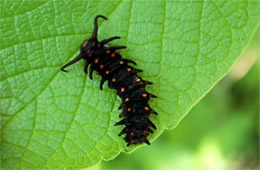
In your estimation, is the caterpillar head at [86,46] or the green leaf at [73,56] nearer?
the green leaf at [73,56]

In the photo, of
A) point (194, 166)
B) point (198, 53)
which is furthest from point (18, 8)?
point (194, 166)

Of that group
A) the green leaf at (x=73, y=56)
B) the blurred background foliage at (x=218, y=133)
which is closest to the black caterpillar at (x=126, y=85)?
the green leaf at (x=73, y=56)

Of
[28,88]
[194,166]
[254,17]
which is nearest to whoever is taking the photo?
[254,17]

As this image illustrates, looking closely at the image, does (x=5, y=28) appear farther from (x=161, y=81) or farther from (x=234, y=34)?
(x=234, y=34)

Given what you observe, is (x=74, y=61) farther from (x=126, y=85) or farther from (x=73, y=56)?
(x=126, y=85)

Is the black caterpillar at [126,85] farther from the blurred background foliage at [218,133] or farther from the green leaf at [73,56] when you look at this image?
the blurred background foliage at [218,133]

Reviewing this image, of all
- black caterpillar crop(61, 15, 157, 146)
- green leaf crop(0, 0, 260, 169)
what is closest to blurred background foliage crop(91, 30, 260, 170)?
black caterpillar crop(61, 15, 157, 146)

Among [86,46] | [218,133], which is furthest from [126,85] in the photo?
[218,133]

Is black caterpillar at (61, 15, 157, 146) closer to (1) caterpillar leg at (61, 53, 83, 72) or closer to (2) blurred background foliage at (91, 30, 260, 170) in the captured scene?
(1) caterpillar leg at (61, 53, 83, 72)
